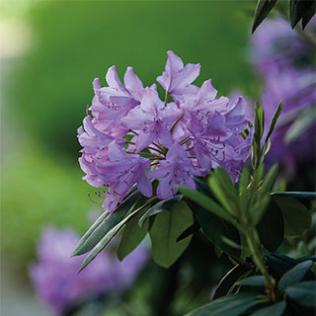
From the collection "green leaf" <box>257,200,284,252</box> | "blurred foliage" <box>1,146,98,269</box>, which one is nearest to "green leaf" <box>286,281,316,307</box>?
"green leaf" <box>257,200,284,252</box>

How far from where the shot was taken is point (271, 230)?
29.9 inches

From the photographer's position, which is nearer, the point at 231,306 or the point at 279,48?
the point at 231,306

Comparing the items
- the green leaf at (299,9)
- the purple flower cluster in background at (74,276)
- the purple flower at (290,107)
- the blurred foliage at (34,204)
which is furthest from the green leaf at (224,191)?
the blurred foliage at (34,204)

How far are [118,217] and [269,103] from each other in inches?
38.9

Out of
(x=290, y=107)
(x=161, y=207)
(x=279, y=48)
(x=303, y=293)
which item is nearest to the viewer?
(x=303, y=293)

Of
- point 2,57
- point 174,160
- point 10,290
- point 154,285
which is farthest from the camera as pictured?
point 2,57

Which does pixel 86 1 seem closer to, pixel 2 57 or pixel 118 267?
pixel 2 57

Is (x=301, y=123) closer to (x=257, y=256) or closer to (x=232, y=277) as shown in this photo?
(x=232, y=277)

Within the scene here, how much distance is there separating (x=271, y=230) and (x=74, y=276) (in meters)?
1.13

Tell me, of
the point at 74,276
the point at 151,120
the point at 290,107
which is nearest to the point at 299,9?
the point at 151,120

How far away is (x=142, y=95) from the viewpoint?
785mm

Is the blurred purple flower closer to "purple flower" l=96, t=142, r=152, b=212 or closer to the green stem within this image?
"purple flower" l=96, t=142, r=152, b=212

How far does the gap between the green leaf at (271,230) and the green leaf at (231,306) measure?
3.3 inches

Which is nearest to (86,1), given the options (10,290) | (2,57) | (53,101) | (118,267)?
(2,57)
